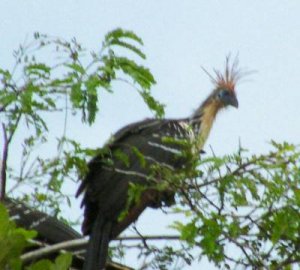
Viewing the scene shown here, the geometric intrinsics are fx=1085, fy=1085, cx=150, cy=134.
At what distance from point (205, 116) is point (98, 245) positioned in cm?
275

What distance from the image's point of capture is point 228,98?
1071 centimetres

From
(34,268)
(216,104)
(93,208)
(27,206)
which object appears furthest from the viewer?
(216,104)

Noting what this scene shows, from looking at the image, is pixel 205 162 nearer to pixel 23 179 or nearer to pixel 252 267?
pixel 252 267

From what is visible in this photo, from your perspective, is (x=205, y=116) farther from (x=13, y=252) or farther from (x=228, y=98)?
(x=13, y=252)

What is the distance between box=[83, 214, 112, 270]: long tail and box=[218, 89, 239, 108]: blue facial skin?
281cm

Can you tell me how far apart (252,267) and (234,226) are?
272 mm

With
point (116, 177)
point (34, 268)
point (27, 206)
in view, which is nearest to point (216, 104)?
point (116, 177)

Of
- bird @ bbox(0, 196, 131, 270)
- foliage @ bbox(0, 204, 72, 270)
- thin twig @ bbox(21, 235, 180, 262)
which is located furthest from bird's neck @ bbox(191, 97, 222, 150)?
foliage @ bbox(0, 204, 72, 270)

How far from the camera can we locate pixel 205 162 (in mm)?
6266

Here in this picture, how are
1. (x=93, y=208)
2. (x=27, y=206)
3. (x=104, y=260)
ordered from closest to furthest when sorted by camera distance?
(x=27, y=206) < (x=104, y=260) < (x=93, y=208)

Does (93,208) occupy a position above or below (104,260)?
above

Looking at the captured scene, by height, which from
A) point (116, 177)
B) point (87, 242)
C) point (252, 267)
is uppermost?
point (116, 177)

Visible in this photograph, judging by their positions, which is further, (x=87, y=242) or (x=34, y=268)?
(x=87, y=242)

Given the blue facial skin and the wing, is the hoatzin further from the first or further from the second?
the blue facial skin
